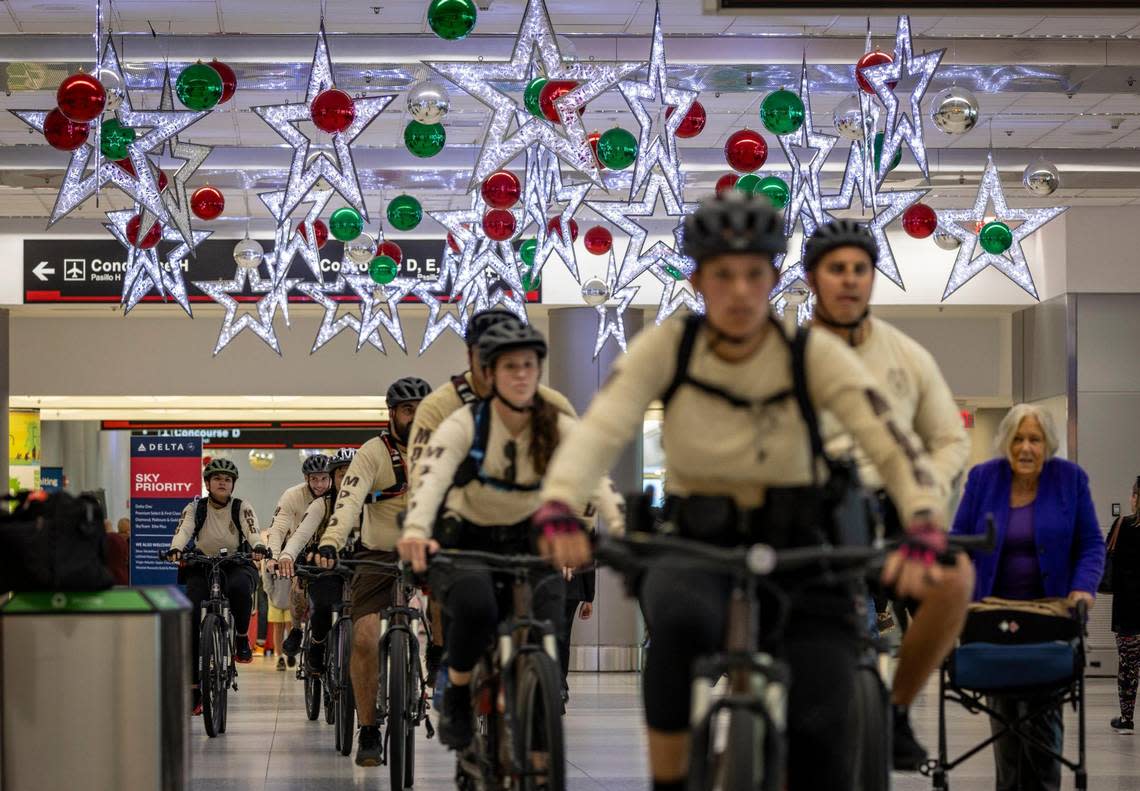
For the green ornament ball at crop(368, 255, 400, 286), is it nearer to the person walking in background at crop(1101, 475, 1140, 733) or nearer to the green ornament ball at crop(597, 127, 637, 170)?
the green ornament ball at crop(597, 127, 637, 170)

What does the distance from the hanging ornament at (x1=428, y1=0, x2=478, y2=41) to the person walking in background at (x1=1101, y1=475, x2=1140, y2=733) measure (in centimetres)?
625

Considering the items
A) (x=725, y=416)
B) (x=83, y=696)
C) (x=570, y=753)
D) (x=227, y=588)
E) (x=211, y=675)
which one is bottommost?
(x=570, y=753)

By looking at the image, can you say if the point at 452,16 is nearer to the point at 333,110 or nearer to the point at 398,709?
the point at 333,110

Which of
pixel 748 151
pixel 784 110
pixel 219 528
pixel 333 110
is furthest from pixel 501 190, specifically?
pixel 219 528

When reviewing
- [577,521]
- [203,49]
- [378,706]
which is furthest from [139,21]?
[577,521]

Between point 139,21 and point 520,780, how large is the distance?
23.7 feet

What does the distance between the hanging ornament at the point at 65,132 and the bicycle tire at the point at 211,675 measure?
10.0 ft

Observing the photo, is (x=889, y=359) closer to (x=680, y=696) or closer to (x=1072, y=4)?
(x=680, y=696)

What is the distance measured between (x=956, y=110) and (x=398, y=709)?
4.29m

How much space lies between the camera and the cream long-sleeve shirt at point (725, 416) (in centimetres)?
386

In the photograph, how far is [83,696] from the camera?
16.1 feet

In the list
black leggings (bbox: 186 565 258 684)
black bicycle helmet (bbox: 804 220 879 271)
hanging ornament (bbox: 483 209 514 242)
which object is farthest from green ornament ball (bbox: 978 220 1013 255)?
black bicycle helmet (bbox: 804 220 879 271)

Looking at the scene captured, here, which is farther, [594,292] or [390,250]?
[594,292]

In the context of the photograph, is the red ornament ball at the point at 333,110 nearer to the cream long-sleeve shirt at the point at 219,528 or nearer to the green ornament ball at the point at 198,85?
the green ornament ball at the point at 198,85
